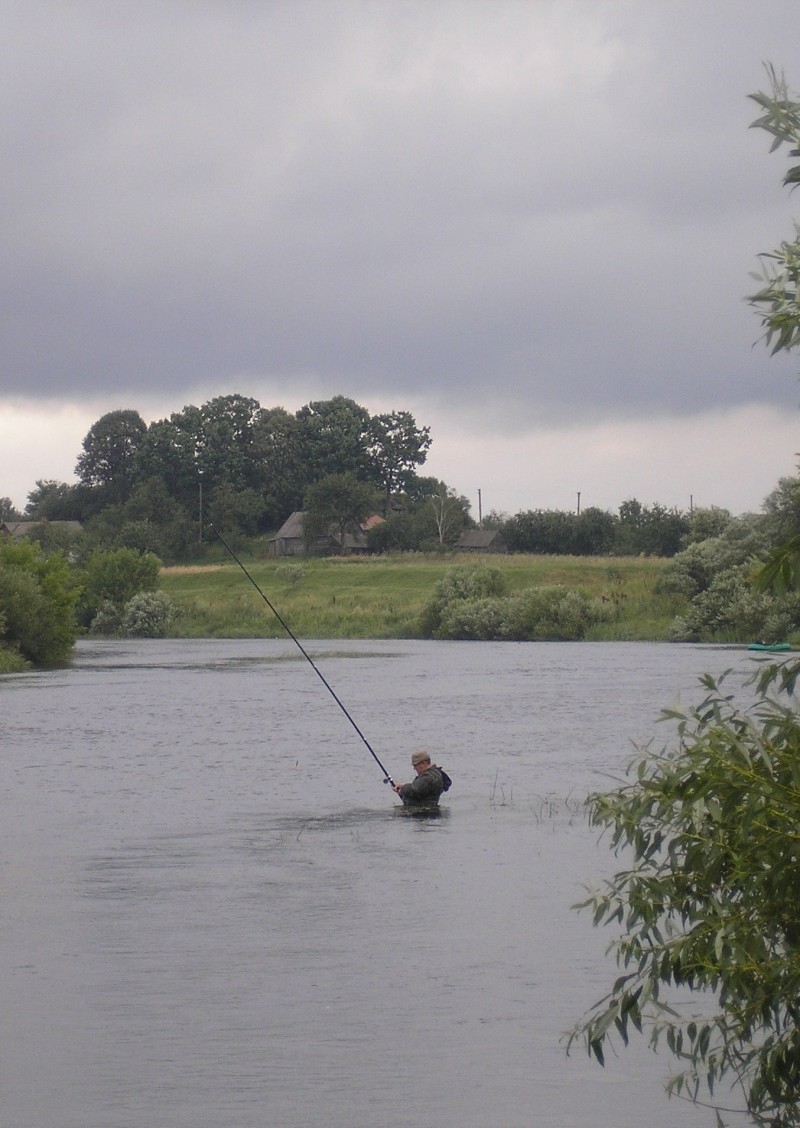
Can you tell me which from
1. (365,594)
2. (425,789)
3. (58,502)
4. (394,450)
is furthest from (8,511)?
(425,789)

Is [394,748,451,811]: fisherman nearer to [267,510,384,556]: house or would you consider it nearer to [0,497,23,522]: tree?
[267,510,384,556]: house

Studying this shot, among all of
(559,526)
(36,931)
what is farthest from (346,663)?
(559,526)

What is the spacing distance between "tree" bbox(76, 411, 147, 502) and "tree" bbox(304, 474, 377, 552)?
74.0 ft

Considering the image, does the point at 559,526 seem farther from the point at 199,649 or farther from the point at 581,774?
the point at 581,774

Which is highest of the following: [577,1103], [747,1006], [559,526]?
[559,526]

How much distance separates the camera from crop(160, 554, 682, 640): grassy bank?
65.7 metres

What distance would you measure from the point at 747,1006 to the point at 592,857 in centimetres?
942

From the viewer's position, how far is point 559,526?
99812 millimetres

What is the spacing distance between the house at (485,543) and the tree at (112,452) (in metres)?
28.7

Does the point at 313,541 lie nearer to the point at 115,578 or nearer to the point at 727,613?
the point at 115,578

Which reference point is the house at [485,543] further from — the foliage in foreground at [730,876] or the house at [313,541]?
the foliage in foreground at [730,876]

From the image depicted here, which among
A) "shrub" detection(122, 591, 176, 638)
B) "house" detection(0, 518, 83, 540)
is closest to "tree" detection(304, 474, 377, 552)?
"house" detection(0, 518, 83, 540)

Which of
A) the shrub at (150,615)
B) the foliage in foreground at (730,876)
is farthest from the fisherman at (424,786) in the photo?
the shrub at (150,615)

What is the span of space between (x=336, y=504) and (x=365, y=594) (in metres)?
26.8
